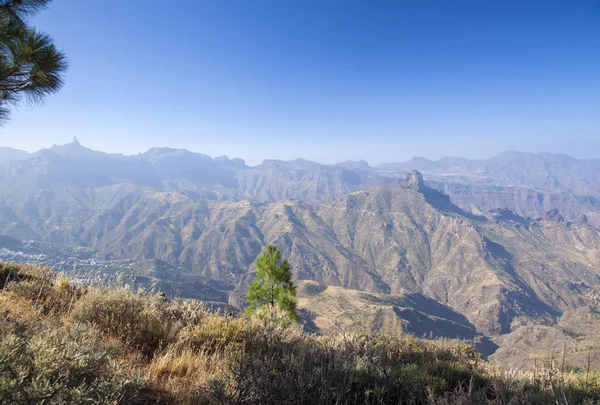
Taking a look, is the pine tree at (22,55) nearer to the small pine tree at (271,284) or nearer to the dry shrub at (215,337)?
the dry shrub at (215,337)

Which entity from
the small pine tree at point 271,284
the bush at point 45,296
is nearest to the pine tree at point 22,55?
the bush at point 45,296

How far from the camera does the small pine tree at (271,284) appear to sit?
2034 cm

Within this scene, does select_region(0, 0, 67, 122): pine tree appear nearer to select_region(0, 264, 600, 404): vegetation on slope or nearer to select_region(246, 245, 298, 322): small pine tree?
select_region(0, 264, 600, 404): vegetation on slope

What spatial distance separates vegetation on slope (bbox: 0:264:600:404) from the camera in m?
3.19

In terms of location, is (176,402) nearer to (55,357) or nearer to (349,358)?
(55,357)

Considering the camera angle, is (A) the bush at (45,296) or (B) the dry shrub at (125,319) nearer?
(B) the dry shrub at (125,319)

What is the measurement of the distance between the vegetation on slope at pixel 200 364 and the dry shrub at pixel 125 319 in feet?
0.08

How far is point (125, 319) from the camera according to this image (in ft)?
20.6

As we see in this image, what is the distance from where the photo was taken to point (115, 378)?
343 centimetres

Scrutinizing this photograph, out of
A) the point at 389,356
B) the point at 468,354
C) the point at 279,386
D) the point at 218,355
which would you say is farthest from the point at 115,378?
the point at 468,354

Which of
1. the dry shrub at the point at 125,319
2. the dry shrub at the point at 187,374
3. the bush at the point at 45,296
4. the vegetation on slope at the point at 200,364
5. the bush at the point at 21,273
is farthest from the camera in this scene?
the bush at the point at 21,273

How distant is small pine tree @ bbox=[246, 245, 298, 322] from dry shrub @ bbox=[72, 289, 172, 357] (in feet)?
45.9

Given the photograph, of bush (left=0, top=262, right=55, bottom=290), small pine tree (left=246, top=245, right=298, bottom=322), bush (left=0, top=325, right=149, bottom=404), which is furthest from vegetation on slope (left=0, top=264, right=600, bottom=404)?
small pine tree (left=246, top=245, right=298, bottom=322)

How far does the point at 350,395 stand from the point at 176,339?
3.88 metres
